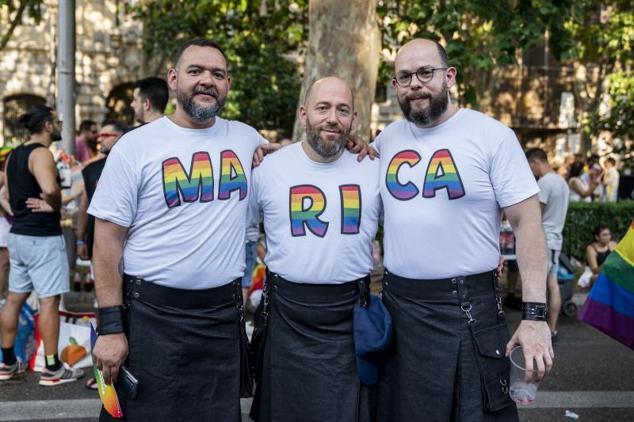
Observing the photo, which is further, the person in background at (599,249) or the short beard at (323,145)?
the person in background at (599,249)

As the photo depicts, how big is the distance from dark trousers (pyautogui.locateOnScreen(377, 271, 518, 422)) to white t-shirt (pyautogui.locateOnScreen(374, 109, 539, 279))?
100 mm

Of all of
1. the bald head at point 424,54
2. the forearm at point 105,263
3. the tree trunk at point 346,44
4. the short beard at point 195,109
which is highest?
the tree trunk at point 346,44

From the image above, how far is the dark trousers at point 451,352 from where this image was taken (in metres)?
3.38

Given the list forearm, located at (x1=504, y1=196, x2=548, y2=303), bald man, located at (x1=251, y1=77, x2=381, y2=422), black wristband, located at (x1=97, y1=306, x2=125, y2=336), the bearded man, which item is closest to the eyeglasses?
bald man, located at (x1=251, y1=77, x2=381, y2=422)

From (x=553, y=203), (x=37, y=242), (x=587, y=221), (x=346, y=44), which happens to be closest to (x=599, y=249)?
(x=587, y=221)

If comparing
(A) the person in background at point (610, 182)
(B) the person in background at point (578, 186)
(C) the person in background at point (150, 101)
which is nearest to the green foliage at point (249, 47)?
(B) the person in background at point (578, 186)

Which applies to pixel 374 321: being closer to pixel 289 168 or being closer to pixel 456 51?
pixel 289 168

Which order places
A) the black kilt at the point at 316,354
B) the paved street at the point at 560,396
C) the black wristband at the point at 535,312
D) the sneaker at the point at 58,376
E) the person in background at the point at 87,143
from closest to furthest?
the black wristband at the point at 535,312 < the black kilt at the point at 316,354 < the paved street at the point at 560,396 < the sneaker at the point at 58,376 < the person in background at the point at 87,143

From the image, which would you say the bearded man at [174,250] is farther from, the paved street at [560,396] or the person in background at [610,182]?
the person in background at [610,182]

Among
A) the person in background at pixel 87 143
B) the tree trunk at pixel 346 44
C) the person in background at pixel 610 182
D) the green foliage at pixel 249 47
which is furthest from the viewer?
the person in background at pixel 610 182

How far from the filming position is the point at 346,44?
25.4ft

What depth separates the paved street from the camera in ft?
17.5

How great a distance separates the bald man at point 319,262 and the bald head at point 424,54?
0.33m

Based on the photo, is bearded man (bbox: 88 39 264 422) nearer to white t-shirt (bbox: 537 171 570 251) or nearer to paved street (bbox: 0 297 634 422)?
paved street (bbox: 0 297 634 422)
